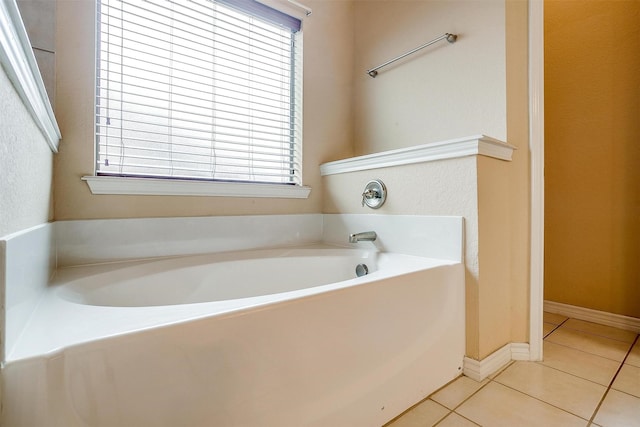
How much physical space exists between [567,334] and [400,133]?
4.69 feet

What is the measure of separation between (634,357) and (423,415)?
3.76 feet

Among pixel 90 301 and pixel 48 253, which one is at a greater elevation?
Answer: pixel 48 253

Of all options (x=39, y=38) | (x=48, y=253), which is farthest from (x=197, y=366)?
(x=39, y=38)

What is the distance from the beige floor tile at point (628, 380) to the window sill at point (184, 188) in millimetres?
1615

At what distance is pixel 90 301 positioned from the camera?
0.93 meters

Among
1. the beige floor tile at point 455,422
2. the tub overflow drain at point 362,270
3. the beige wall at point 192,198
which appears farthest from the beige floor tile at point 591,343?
the beige wall at point 192,198

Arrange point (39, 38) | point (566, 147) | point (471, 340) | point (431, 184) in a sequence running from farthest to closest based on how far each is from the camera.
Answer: point (566, 147), point (431, 184), point (471, 340), point (39, 38)

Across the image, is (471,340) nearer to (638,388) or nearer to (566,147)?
(638,388)

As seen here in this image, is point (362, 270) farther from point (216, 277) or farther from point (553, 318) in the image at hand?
point (553, 318)

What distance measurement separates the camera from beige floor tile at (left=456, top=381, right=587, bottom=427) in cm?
92

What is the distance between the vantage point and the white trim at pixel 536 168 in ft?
4.29

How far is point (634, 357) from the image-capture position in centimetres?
135

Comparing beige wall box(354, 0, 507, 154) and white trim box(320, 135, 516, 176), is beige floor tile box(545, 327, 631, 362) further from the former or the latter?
beige wall box(354, 0, 507, 154)

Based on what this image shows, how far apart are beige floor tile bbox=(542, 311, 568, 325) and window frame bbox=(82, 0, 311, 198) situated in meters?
1.67
